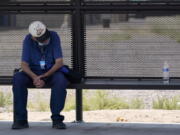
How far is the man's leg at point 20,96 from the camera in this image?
27.2 ft

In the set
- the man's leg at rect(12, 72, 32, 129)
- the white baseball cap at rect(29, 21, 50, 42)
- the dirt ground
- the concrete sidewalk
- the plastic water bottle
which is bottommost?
the dirt ground

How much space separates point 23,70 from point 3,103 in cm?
330

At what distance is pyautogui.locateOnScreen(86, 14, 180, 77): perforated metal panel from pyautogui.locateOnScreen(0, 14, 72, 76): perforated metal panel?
31 cm

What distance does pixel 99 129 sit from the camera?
846cm

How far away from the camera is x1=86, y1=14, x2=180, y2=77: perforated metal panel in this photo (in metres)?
8.98

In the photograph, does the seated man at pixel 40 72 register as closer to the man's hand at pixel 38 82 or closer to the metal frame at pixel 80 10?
the man's hand at pixel 38 82

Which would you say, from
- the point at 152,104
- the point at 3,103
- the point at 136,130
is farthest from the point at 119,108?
the point at 136,130

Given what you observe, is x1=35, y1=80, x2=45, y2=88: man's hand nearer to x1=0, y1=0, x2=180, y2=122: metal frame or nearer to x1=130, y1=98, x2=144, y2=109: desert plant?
x1=0, y1=0, x2=180, y2=122: metal frame

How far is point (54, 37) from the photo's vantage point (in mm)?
8555

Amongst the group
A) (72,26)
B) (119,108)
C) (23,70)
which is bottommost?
(119,108)

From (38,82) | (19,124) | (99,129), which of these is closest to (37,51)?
(38,82)

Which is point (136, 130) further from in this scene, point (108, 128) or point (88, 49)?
point (88, 49)

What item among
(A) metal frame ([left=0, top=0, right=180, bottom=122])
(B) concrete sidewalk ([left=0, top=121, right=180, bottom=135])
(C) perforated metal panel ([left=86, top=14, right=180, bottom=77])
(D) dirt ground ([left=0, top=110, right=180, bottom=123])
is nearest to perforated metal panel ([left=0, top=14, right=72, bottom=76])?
(A) metal frame ([left=0, top=0, right=180, bottom=122])

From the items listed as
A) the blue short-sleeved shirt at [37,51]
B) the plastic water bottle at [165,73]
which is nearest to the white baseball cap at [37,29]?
the blue short-sleeved shirt at [37,51]
